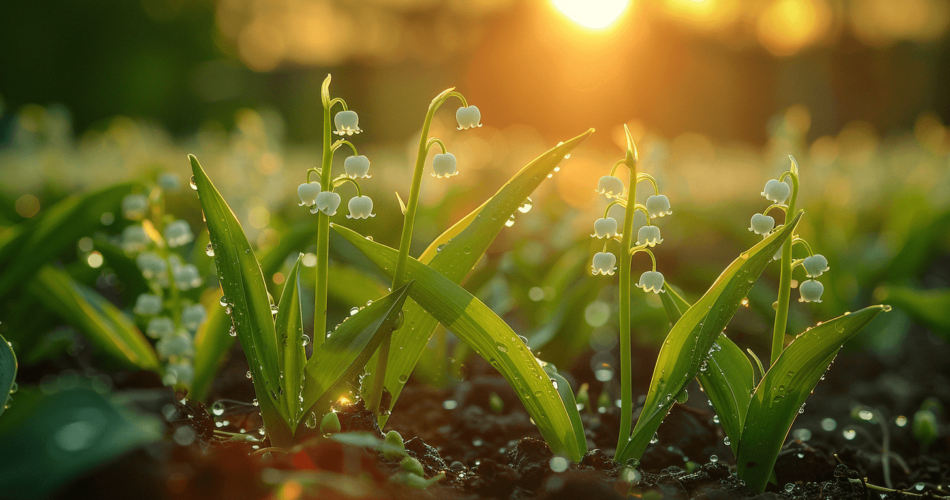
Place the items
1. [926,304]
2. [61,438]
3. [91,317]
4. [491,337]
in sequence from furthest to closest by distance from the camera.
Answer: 1. [926,304]
2. [91,317]
3. [491,337]
4. [61,438]

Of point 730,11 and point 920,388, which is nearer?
point 920,388

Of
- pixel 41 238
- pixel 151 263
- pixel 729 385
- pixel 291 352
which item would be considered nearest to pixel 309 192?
pixel 291 352

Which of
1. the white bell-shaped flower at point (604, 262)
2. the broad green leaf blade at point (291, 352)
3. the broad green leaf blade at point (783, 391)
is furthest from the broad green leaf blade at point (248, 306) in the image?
the broad green leaf blade at point (783, 391)

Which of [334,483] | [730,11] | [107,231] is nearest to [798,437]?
[334,483]

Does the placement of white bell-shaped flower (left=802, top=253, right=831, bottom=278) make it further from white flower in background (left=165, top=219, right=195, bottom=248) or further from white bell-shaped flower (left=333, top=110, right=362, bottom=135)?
white flower in background (left=165, top=219, right=195, bottom=248)

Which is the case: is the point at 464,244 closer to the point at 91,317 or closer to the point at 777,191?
the point at 777,191

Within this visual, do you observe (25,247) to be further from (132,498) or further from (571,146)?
(571,146)
